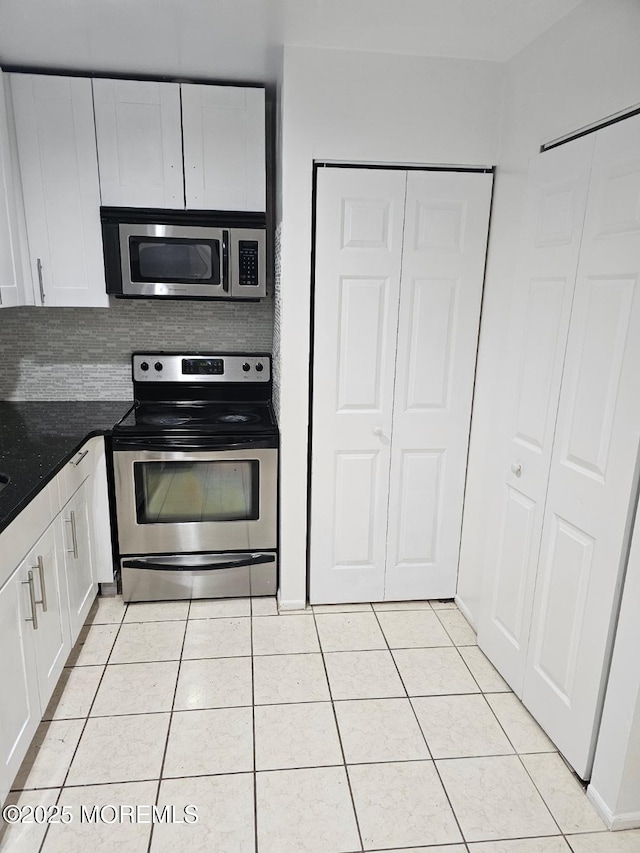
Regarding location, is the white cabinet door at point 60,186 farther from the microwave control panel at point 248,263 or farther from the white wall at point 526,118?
the white wall at point 526,118

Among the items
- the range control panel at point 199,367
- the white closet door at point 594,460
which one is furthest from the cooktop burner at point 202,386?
the white closet door at point 594,460

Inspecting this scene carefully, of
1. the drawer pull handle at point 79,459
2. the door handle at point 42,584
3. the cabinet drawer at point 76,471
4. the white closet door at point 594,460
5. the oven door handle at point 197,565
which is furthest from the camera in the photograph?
the oven door handle at point 197,565

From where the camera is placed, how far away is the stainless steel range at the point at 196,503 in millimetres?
2562

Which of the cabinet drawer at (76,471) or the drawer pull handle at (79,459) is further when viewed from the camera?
the drawer pull handle at (79,459)

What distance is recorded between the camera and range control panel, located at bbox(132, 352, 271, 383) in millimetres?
2988

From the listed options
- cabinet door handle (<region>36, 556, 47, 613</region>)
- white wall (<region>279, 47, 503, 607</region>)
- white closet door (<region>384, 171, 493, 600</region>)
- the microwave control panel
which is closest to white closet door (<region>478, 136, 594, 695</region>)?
white closet door (<region>384, 171, 493, 600</region>)

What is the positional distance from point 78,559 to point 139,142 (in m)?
1.83

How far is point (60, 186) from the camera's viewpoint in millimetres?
2537

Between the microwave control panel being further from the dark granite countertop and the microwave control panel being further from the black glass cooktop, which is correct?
the dark granite countertop

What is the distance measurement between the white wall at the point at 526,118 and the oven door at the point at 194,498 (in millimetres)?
942

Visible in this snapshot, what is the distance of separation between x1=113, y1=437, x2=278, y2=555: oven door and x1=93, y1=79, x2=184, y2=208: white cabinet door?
44.0 inches

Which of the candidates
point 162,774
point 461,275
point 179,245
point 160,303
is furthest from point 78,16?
point 162,774

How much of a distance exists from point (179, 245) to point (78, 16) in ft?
2.91

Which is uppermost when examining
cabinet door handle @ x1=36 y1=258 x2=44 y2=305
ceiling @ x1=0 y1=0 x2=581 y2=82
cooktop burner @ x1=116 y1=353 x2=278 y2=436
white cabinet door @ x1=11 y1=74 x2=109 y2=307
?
ceiling @ x1=0 y1=0 x2=581 y2=82
